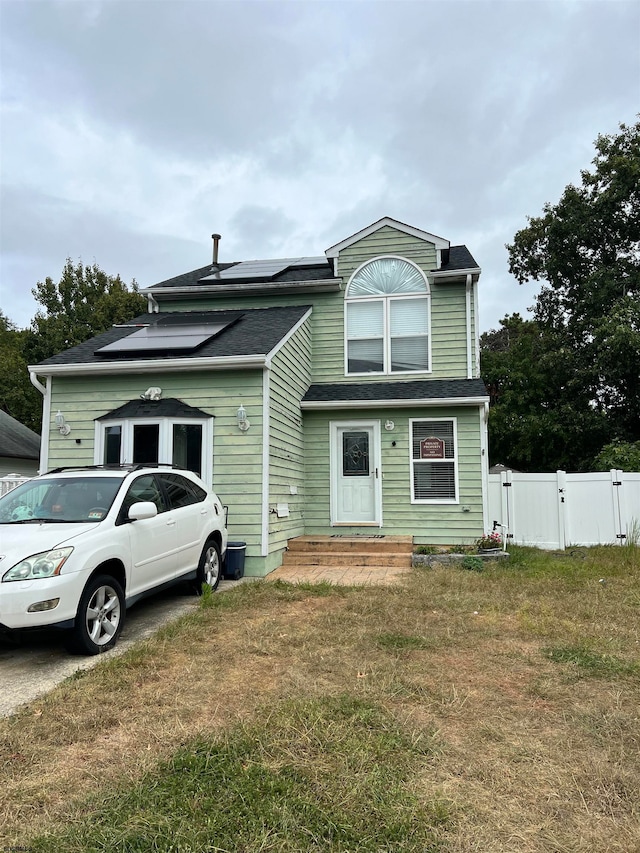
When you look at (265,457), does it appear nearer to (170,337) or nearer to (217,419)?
(217,419)

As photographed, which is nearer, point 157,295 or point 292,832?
point 292,832

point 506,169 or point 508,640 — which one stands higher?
point 506,169

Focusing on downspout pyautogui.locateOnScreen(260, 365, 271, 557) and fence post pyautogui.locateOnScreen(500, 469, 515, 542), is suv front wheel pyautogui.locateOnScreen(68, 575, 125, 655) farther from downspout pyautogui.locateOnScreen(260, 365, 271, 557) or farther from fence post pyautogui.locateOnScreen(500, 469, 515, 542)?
fence post pyautogui.locateOnScreen(500, 469, 515, 542)

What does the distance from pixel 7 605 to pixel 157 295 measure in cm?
944

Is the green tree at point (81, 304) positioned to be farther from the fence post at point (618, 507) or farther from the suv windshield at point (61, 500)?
the fence post at point (618, 507)

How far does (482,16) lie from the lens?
415 inches

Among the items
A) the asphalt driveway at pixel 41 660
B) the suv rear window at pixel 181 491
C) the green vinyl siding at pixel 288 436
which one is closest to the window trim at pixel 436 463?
the green vinyl siding at pixel 288 436

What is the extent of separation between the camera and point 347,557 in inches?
368

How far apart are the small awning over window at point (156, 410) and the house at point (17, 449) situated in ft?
38.2

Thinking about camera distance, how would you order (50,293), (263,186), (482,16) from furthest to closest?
(50,293)
(263,186)
(482,16)

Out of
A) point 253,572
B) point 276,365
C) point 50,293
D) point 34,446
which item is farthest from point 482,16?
point 50,293

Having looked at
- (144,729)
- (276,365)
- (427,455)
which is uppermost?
(276,365)

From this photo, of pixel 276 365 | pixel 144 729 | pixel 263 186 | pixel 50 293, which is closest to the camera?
pixel 144 729

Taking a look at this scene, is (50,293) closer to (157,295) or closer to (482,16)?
(157,295)
